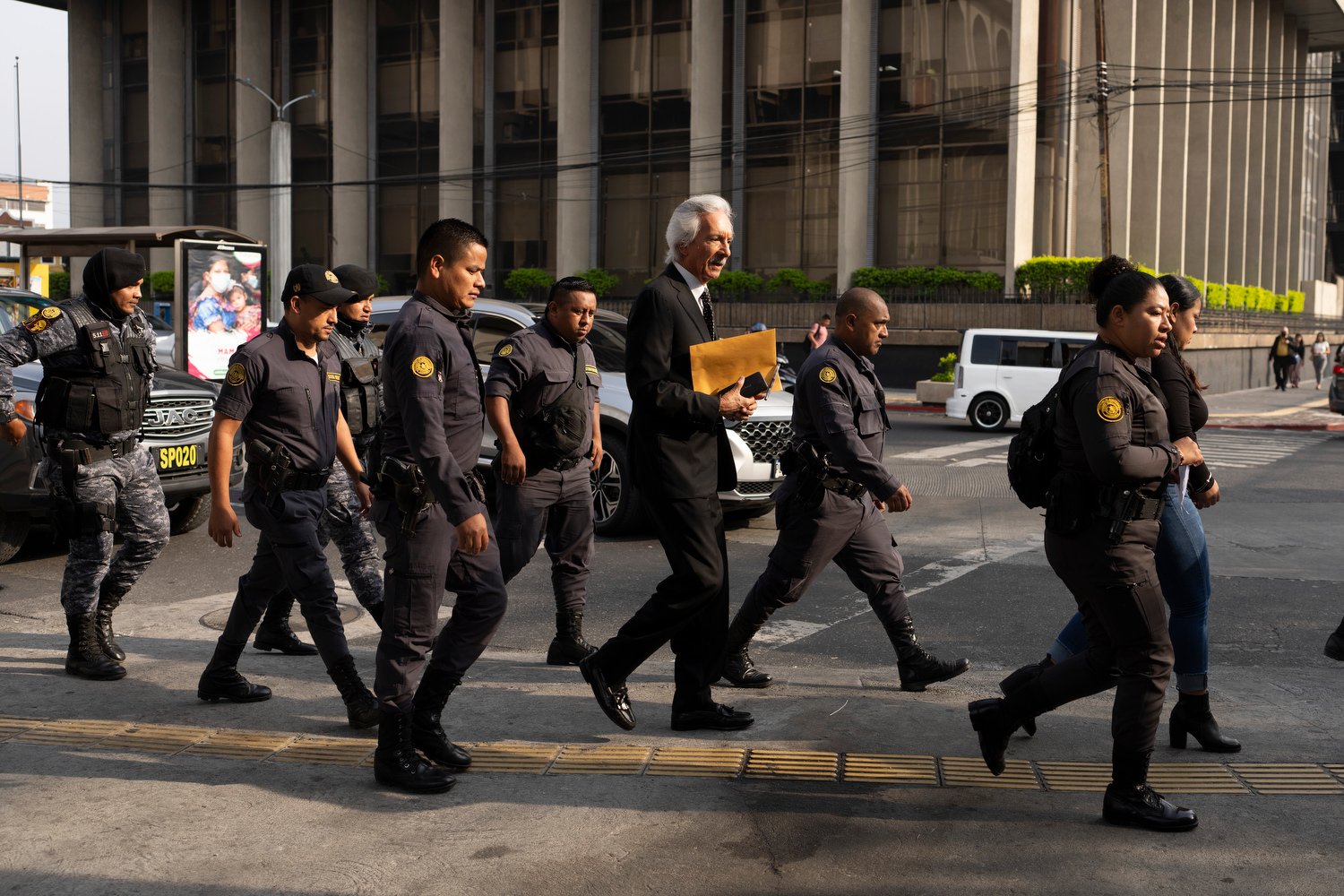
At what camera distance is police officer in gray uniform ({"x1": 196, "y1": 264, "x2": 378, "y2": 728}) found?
5.43 m

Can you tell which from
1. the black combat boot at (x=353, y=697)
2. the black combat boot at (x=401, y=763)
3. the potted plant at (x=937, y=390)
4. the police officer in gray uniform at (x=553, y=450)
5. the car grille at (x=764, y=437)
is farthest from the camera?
the potted plant at (x=937, y=390)

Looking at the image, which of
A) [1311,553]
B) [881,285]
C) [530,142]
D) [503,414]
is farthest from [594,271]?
[503,414]

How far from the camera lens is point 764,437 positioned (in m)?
10.6

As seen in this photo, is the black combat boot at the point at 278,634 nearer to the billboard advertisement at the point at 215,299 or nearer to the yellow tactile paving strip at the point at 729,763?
the yellow tactile paving strip at the point at 729,763

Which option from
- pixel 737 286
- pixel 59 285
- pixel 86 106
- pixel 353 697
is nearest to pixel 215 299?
pixel 353 697

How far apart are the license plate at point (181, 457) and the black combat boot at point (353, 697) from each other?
4.61 m

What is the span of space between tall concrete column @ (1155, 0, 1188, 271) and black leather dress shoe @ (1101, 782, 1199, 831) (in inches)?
1588

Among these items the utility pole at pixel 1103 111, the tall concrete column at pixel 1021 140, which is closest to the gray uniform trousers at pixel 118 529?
the utility pole at pixel 1103 111

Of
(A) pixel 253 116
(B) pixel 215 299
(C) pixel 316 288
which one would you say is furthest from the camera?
(A) pixel 253 116

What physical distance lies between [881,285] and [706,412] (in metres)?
31.4

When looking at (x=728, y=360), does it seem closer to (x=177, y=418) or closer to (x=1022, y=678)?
(x=1022, y=678)

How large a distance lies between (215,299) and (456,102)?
28130 mm

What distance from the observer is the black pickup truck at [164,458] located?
28.7 ft

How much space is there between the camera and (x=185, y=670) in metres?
6.39
